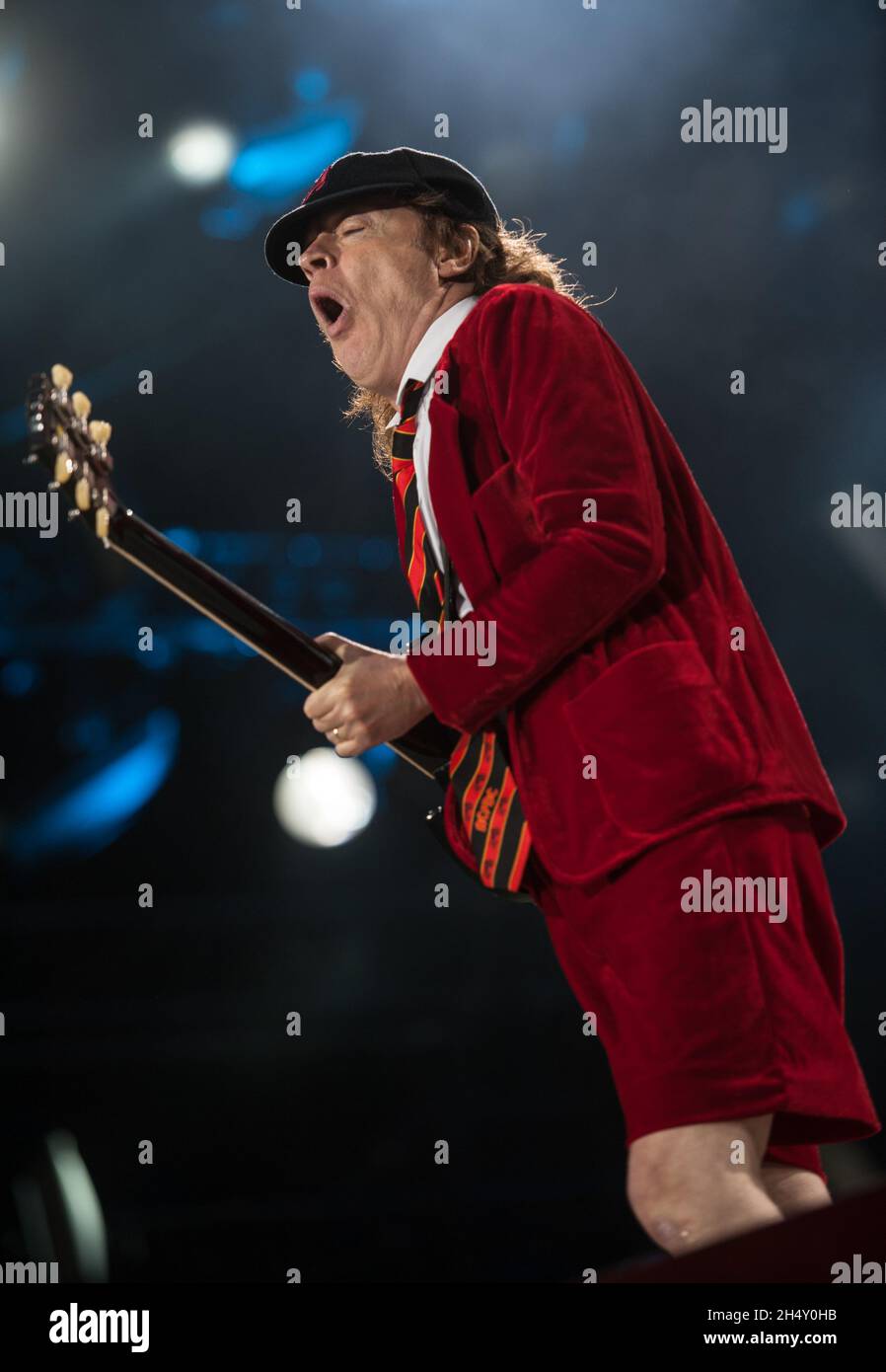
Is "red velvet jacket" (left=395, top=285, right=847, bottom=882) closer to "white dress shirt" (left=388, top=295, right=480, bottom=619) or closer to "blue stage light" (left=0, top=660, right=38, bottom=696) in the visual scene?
"white dress shirt" (left=388, top=295, right=480, bottom=619)

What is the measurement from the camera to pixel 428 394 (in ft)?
5.88

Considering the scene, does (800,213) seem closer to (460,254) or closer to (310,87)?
(310,87)

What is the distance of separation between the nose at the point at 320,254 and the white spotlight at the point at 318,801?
2.23 meters

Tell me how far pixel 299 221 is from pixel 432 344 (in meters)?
0.34

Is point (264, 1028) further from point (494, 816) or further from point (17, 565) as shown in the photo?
point (494, 816)

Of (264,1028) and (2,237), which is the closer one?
(2,237)

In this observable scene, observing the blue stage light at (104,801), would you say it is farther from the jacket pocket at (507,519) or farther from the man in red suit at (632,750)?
the jacket pocket at (507,519)

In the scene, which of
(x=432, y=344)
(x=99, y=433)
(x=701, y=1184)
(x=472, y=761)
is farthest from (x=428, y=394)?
(x=701, y=1184)

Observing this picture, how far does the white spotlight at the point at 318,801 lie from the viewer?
4.11 meters

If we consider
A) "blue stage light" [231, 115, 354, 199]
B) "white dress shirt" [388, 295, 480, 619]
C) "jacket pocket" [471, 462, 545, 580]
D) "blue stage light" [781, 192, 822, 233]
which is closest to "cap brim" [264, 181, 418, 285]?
"white dress shirt" [388, 295, 480, 619]

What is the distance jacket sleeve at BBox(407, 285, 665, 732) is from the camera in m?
1.49

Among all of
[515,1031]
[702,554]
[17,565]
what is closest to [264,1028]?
[515,1031]

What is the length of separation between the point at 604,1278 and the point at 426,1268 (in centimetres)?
321
